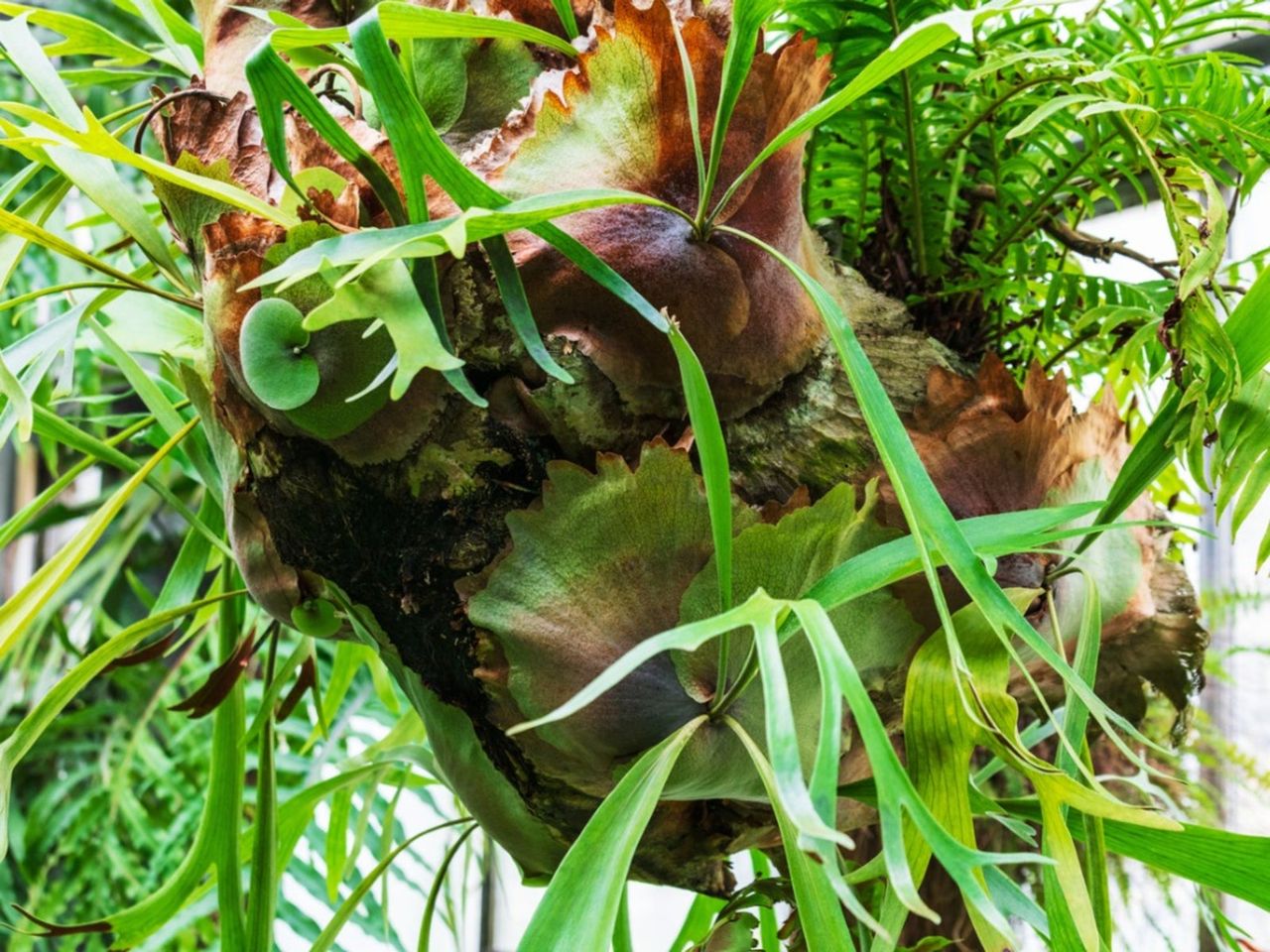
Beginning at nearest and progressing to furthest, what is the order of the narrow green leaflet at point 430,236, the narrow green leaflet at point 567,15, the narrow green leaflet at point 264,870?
the narrow green leaflet at point 430,236 < the narrow green leaflet at point 567,15 < the narrow green leaflet at point 264,870

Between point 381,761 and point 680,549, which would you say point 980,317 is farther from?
point 381,761

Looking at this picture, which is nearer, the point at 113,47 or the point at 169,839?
the point at 113,47

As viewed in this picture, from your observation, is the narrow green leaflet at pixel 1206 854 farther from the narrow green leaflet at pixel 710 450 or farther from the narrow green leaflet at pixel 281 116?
the narrow green leaflet at pixel 281 116

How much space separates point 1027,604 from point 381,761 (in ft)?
1.42

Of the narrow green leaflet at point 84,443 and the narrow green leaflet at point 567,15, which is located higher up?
the narrow green leaflet at point 567,15

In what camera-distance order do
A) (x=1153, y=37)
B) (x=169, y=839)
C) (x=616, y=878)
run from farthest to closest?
(x=169, y=839), (x=1153, y=37), (x=616, y=878)

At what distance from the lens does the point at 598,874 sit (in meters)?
0.36

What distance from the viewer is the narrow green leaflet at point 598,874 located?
36 centimetres

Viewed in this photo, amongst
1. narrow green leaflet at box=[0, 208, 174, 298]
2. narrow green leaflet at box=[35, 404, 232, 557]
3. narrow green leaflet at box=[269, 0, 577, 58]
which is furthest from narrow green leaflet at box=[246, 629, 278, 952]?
narrow green leaflet at box=[269, 0, 577, 58]

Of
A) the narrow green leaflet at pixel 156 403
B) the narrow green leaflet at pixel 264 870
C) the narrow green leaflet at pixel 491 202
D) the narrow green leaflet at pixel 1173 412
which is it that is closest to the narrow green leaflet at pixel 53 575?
the narrow green leaflet at pixel 156 403

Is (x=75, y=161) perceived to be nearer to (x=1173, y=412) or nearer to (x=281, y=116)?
(x=281, y=116)

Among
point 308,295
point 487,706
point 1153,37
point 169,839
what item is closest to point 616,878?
point 487,706

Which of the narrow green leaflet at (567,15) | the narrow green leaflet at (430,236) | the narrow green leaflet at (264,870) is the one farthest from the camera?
the narrow green leaflet at (264,870)

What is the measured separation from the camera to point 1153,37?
56 cm
